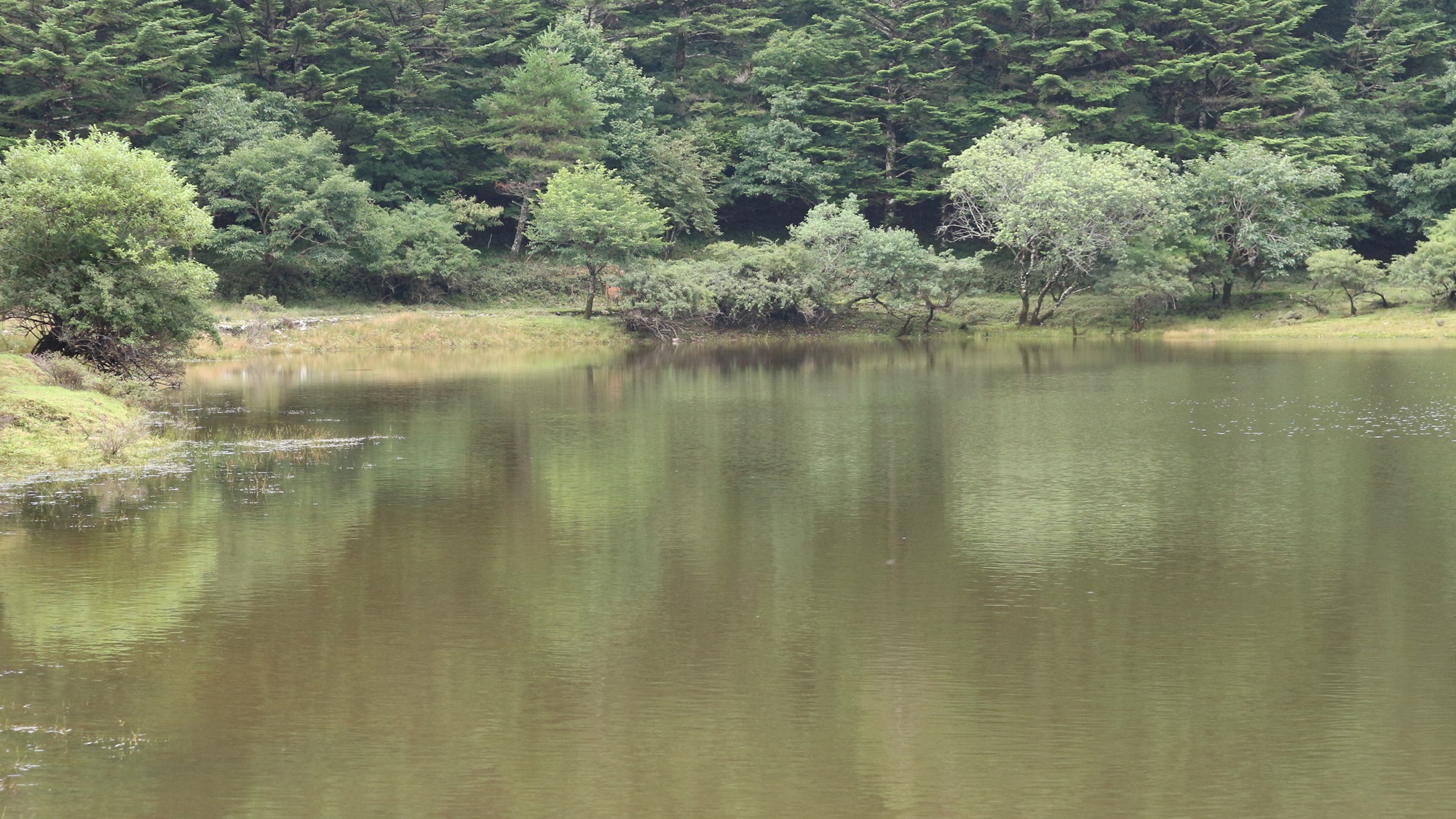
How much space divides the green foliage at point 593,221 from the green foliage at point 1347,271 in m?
26.4

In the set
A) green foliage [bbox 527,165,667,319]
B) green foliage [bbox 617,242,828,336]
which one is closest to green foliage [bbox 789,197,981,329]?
green foliage [bbox 617,242,828,336]

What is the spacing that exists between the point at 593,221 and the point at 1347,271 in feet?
97.8

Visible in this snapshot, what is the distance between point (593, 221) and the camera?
50812 millimetres

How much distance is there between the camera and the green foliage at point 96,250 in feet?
86.9

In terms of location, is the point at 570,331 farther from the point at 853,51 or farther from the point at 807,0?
the point at 807,0

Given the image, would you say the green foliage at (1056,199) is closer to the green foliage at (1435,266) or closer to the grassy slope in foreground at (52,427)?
the green foliage at (1435,266)

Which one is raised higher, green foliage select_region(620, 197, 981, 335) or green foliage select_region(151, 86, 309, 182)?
green foliage select_region(151, 86, 309, 182)

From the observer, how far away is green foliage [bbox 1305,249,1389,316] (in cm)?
5091

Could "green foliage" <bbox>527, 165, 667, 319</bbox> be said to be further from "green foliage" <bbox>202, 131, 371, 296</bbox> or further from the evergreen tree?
"green foliage" <bbox>202, 131, 371, 296</bbox>

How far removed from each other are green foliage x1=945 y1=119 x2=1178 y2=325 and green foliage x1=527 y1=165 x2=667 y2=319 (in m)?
13.1

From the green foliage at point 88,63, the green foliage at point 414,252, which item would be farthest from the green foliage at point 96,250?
the green foliage at point 88,63

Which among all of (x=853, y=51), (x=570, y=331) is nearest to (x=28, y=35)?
(x=570, y=331)

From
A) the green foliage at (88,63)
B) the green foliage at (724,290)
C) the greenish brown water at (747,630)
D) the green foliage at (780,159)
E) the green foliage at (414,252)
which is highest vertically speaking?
the green foliage at (88,63)

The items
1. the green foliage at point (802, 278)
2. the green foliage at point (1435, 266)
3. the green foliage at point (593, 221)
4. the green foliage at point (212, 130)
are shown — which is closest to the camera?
the green foliage at point (1435, 266)
